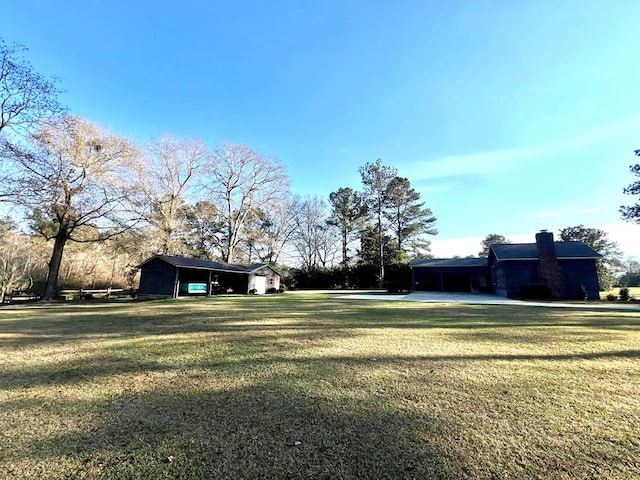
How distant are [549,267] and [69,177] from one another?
103 ft

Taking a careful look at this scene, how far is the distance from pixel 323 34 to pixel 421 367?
A: 13.6m

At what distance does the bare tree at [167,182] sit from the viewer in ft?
78.2

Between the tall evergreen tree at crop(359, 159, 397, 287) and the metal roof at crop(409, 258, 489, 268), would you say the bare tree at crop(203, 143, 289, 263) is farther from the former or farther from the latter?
the metal roof at crop(409, 258, 489, 268)

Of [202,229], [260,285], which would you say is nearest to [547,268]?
[260,285]

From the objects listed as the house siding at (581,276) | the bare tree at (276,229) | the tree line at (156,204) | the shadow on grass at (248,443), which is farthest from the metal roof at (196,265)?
the house siding at (581,276)

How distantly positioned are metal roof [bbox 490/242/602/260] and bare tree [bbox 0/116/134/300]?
27489mm

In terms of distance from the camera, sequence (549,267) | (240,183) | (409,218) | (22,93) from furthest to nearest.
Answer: (409,218)
(240,183)
(549,267)
(22,93)

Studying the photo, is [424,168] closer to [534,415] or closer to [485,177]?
[485,177]

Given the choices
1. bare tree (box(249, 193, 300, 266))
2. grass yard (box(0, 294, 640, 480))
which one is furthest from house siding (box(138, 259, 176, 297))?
bare tree (box(249, 193, 300, 266))

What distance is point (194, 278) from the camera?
24.9m

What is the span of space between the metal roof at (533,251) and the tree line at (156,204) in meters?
12.0

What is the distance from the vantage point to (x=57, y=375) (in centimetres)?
414

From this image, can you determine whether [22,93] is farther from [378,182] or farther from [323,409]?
[378,182]

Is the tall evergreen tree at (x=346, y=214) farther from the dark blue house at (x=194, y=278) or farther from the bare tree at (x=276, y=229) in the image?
the dark blue house at (x=194, y=278)
